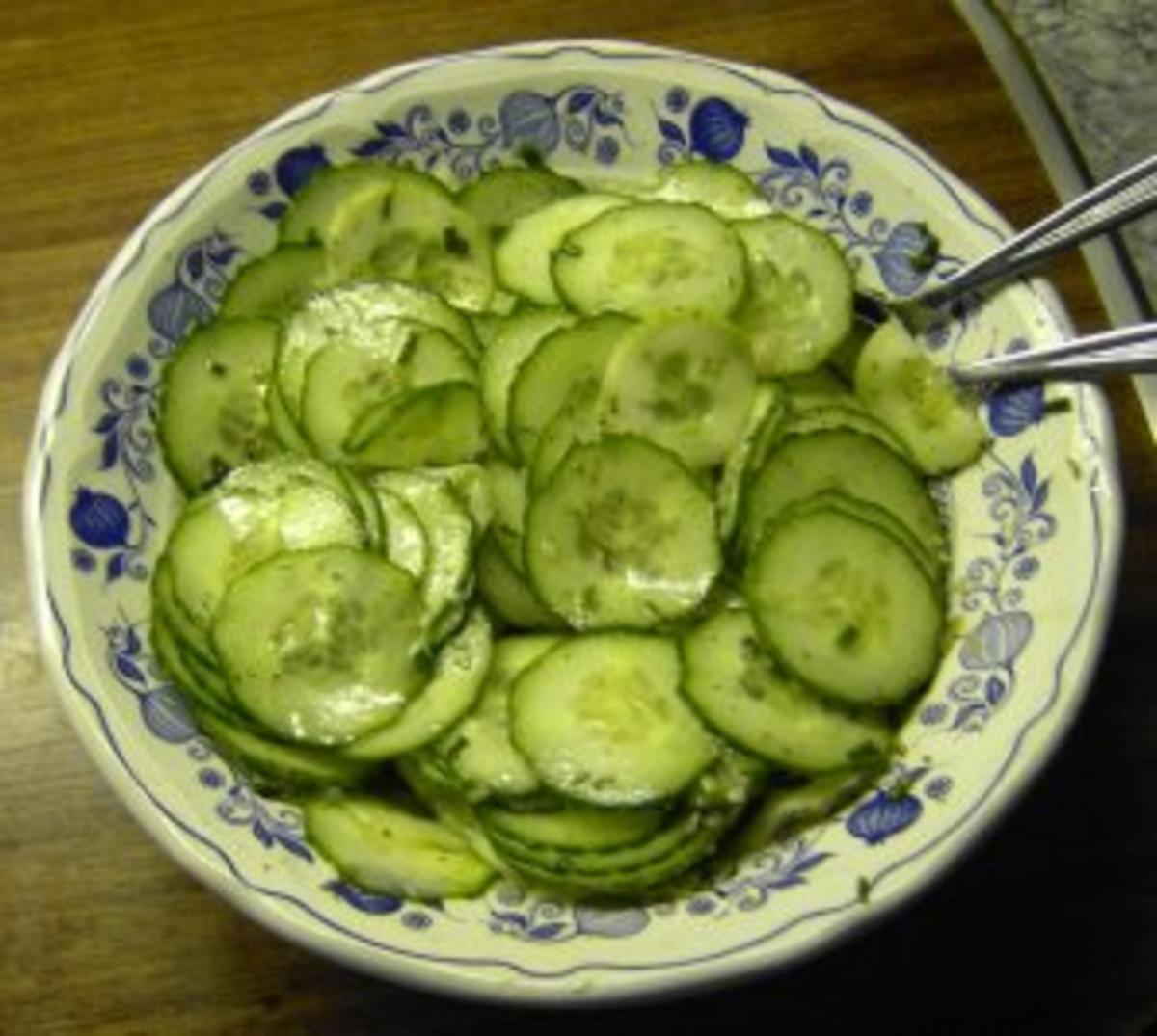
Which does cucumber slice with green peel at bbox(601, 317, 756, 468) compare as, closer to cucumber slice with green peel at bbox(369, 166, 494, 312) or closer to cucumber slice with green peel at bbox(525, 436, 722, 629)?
cucumber slice with green peel at bbox(525, 436, 722, 629)

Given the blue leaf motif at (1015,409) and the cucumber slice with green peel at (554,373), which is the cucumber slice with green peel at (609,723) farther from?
the blue leaf motif at (1015,409)

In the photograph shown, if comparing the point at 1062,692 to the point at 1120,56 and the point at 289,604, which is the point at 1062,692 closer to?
the point at 289,604

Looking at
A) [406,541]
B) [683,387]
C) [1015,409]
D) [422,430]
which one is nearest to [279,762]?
[406,541]

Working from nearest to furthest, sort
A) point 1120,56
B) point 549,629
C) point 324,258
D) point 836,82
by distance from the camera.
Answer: point 549,629
point 324,258
point 836,82
point 1120,56

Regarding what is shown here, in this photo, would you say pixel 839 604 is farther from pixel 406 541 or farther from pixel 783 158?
pixel 783 158

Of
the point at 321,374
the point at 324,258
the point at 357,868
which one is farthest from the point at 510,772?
the point at 324,258

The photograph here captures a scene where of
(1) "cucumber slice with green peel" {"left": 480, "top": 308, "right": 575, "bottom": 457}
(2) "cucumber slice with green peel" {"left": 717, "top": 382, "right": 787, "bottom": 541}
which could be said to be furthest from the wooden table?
(1) "cucumber slice with green peel" {"left": 480, "top": 308, "right": 575, "bottom": 457}
